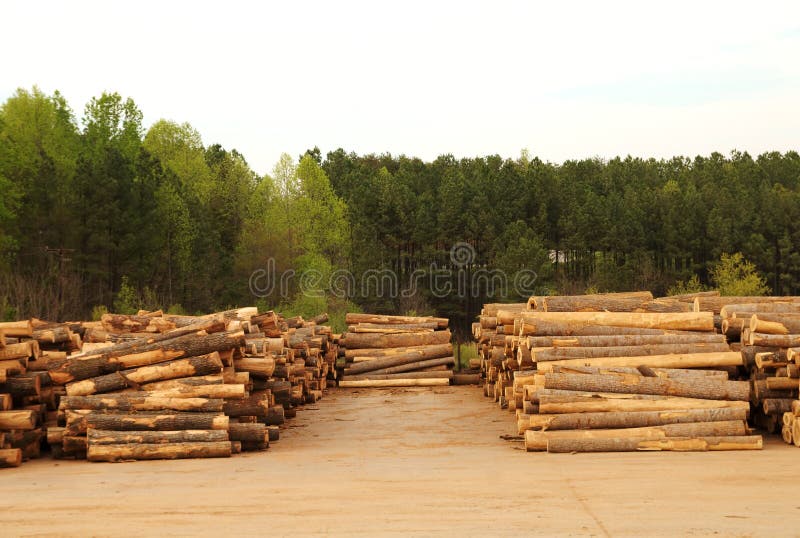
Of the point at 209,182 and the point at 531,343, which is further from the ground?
the point at 209,182

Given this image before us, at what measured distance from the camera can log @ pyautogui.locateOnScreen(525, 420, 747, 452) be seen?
1268 cm

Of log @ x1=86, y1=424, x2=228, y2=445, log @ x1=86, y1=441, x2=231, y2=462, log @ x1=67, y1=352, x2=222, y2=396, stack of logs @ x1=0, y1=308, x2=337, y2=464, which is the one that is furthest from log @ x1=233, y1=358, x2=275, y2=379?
log @ x1=86, y1=441, x2=231, y2=462

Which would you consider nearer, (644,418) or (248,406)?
(644,418)

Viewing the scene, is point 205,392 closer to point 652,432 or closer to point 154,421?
point 154,421

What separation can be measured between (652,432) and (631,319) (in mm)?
2822

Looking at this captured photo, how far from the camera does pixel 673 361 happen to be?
13930 millimetres

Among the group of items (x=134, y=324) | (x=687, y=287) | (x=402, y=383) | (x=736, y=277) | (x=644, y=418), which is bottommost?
(x=402, y=383)

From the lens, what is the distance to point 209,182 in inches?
2849

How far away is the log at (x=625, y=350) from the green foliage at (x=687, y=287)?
48.6 meters

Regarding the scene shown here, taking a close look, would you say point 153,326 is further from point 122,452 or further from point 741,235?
point 741,235

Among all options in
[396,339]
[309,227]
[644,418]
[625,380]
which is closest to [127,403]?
[625,380]

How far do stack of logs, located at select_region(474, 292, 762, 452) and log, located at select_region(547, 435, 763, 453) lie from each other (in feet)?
0.04

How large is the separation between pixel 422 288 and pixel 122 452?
190ft

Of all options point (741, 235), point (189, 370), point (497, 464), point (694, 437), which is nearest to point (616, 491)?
point (497, 464)
